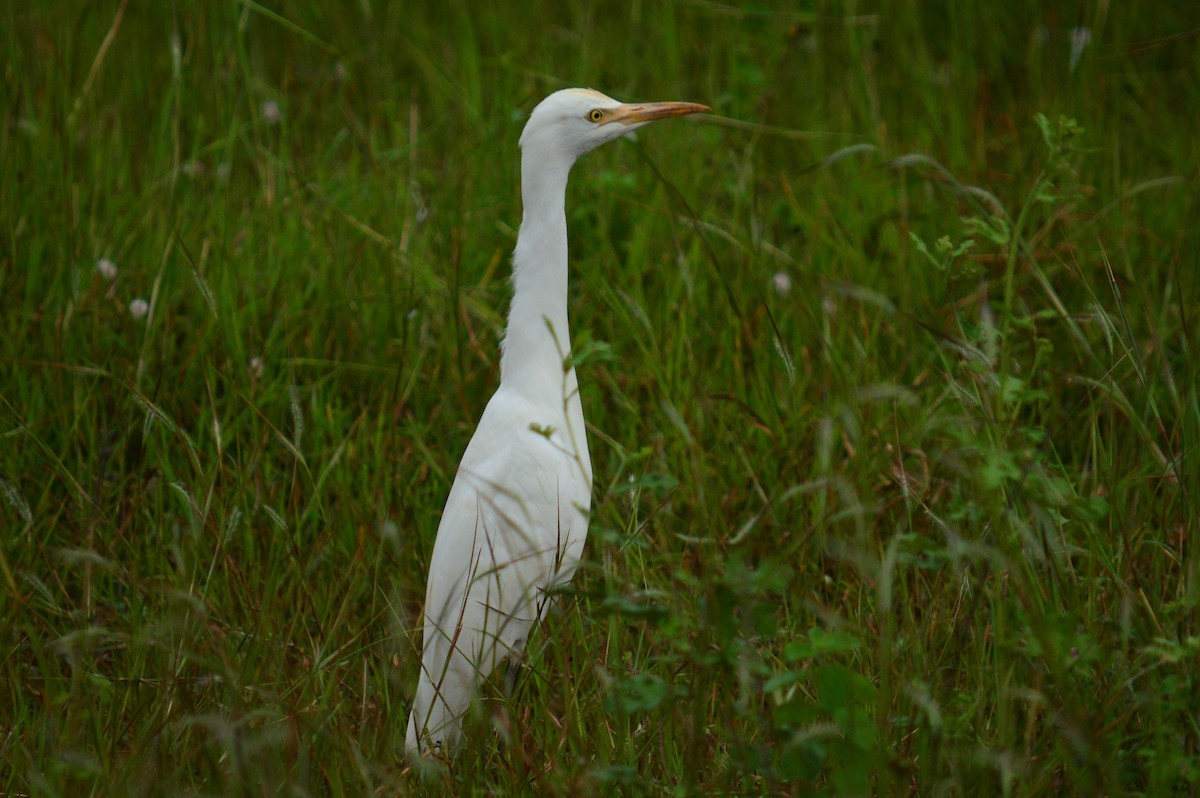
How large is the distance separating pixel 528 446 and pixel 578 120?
740mm

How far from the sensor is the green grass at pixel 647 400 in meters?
1.79

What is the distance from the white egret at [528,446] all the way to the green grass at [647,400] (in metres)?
0.13

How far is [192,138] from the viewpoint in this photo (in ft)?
14.3

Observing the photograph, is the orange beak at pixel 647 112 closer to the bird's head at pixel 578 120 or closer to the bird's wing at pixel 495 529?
the bird's head at pixel 578 120

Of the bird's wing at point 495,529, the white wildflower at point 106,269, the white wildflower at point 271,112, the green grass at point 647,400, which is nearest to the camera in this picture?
the green grass at point 647,400

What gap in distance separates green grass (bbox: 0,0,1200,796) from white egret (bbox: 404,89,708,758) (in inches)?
4.9

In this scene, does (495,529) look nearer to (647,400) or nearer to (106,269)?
(647,400)

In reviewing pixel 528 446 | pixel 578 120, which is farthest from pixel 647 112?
pixel 528 446

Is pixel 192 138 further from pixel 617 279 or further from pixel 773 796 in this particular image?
pixel 773 796

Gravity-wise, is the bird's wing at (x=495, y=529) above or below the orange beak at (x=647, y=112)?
below

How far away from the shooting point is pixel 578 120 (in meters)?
2.63

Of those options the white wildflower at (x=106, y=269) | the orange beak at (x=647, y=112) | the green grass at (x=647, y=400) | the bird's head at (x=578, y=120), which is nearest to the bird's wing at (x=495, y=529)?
the green grass at (x=647, y=400)

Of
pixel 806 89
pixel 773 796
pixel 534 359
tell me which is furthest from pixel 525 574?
pixel 806 89

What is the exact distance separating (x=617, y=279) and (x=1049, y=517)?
78.8 inches
